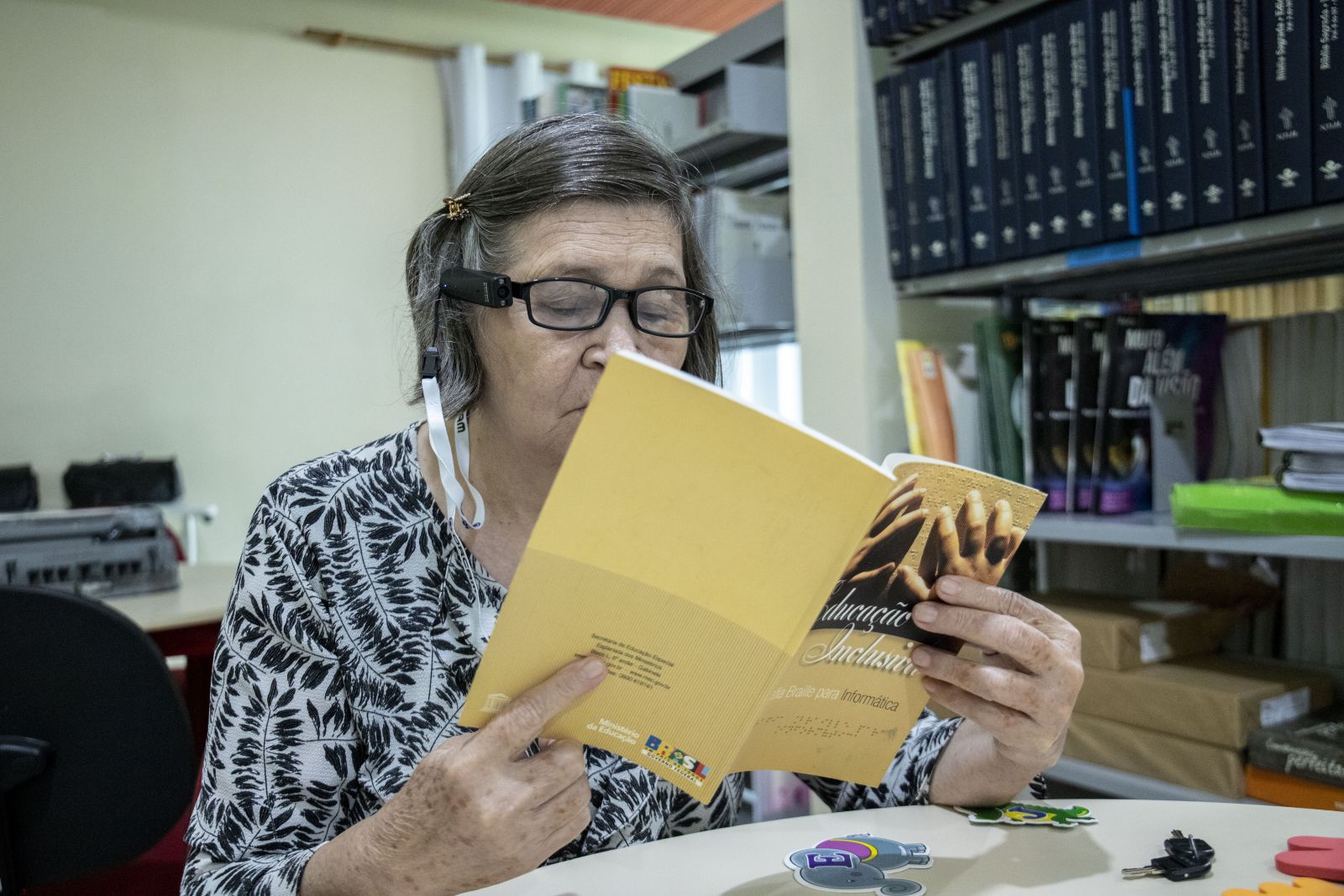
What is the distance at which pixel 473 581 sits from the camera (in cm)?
97

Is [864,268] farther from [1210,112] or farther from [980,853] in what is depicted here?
[980,853]

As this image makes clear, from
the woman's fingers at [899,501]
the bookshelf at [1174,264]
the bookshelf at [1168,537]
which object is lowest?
the bookshelf at [1168,537]

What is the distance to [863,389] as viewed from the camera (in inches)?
79.6

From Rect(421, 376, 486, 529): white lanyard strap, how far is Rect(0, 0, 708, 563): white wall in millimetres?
2688

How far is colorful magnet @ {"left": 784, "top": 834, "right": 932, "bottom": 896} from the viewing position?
0.76 metres

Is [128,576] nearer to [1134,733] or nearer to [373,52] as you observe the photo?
[1134,733]

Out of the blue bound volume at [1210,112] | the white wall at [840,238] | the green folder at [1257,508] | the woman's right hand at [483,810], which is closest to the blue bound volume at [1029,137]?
the blue bound volume at [1210,112]

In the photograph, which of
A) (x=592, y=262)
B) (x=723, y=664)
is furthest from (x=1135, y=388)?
(x=723, y=664)

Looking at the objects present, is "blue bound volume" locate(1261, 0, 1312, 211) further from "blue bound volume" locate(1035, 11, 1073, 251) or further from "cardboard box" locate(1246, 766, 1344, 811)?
"cardboard box" locate(1246, 766, 1344, 811)

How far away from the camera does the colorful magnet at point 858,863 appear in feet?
2.50

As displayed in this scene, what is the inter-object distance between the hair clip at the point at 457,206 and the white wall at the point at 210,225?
263cm

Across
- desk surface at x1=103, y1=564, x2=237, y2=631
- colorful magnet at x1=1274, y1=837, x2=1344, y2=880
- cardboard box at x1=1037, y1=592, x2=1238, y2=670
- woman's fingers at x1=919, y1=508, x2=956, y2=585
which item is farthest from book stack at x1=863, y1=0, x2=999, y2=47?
desk surface at x1=103, y1=564, x2=237, y2=631

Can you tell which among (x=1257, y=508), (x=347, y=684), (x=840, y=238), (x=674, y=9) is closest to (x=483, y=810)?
(x=347, y=684)

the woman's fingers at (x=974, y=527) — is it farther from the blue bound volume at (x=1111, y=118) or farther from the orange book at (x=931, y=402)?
the orange book at (x=931, y=402)
